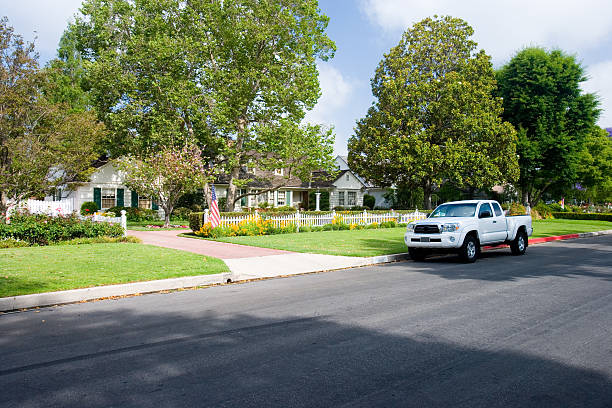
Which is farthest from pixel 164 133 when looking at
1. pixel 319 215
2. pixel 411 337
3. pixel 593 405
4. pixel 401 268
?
pixel 593 405

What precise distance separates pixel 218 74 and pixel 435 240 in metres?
19.7

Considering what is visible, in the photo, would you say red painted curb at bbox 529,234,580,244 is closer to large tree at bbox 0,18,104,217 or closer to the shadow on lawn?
the shadow on lawn

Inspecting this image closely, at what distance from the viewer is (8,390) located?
3855 mm

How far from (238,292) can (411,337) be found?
163 inches

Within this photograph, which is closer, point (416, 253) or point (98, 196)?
point (416, 253)

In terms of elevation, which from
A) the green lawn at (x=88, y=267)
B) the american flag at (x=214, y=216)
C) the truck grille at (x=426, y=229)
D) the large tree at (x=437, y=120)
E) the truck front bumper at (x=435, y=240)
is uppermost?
the large tree at (x=437, y=120)

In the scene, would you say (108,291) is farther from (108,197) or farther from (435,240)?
(108,197)

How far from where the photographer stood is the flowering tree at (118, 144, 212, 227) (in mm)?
25859

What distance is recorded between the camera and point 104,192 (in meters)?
33.4

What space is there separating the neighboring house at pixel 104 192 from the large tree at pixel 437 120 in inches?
746

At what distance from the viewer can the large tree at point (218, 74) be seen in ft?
90.1

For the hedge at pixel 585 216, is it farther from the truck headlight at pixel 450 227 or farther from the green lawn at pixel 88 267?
the green lawn at pixel 88 267

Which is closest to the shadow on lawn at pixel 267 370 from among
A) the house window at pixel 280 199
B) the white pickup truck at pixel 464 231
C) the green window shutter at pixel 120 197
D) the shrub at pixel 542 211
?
the white pickup truck at pixel 464 231

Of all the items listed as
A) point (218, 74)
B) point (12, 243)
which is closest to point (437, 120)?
point (218, 74)
